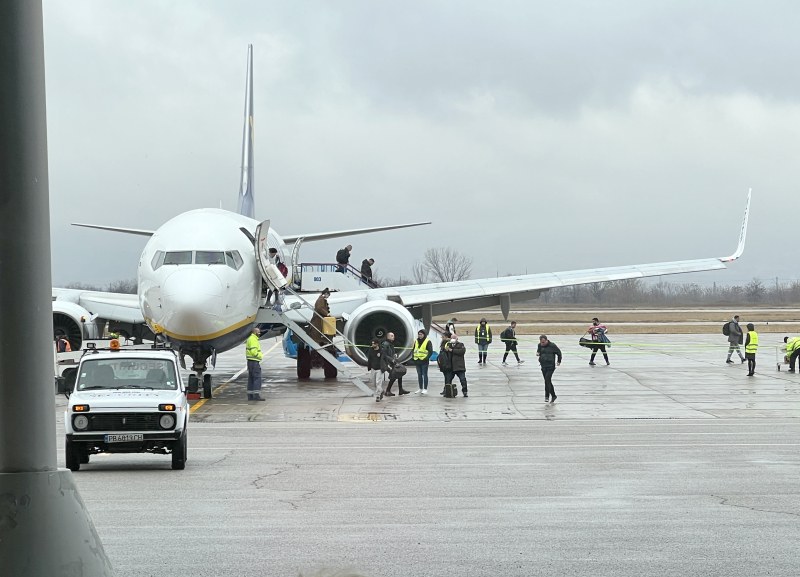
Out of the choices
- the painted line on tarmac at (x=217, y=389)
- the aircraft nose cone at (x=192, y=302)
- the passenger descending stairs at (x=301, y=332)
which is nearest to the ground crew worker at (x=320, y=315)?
the passenger descending stairs at (x=301, y=332)

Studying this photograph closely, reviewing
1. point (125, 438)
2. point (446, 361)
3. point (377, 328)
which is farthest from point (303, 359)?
point (125, 438)

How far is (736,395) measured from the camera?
27.1 meters

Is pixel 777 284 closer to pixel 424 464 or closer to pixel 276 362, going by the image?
pixel 276 362

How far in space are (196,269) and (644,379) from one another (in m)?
Result: 13.7

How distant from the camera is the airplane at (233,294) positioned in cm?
2455

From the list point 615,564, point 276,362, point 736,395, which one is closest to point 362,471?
point 615,564

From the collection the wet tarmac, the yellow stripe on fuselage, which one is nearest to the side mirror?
the wet tarmac

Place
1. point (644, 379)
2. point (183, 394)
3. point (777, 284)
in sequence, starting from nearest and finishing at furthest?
point (183, 394) < point (644, 379) < point (777, 284)

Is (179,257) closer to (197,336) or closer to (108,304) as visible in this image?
(197,336)

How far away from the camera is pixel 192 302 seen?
78.7 feet

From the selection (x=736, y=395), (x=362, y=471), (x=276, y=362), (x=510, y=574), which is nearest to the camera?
(x=510, y=574)

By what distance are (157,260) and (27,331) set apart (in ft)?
70.1

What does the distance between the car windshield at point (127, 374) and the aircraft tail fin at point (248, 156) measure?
21.8m

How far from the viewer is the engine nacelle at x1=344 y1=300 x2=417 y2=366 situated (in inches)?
1174
